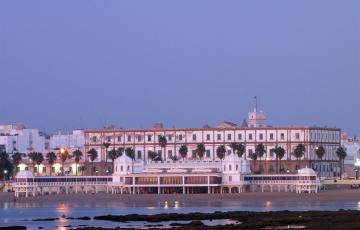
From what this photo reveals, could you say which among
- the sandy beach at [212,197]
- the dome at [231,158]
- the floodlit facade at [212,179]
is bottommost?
the sandy beach at [212,197]

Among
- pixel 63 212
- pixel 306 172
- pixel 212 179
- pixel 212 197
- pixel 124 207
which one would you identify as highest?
pixel 306 172

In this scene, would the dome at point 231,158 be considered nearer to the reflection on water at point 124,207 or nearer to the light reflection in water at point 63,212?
the reflection on water at point 124,207

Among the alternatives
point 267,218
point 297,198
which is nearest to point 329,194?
point 297,198

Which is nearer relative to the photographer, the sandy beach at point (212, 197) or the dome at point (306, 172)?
the sandy beach at point (212, 197)

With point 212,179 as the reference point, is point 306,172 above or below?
above

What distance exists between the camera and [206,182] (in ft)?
634

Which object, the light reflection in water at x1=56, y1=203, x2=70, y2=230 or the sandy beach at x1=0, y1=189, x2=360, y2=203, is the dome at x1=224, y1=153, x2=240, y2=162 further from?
the light reflection in water at x1=56, y1=203, x2=70, y2=230

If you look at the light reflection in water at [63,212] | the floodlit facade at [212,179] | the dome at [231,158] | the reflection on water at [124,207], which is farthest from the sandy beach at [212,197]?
the light reflection in water at [63,212]

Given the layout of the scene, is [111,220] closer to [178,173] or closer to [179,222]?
[179,222]

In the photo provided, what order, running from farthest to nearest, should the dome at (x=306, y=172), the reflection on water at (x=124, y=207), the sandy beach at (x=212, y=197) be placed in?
the dome at (x=306, y=172) → the sandy beach at (x=212, y=197) → the reflection on water at (x=124, y=207)

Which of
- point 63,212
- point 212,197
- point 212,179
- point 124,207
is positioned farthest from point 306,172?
point 63,212

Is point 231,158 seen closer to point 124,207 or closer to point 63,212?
point 124,207

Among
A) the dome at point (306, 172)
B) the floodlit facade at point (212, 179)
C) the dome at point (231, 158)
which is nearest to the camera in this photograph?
the dome at point (306, 172)

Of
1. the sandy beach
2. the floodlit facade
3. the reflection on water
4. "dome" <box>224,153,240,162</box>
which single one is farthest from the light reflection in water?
"dome" <box>224,153,240,162</box>
